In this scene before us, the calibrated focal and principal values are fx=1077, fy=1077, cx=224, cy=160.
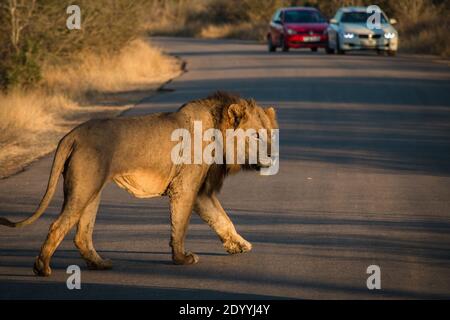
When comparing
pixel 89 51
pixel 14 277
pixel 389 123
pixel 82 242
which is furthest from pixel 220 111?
pixel 89 51

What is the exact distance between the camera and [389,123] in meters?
20.0

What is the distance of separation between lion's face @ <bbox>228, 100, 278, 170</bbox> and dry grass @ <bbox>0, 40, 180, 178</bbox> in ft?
22.8

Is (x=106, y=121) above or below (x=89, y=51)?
above

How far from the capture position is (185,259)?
9.17m

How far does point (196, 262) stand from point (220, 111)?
1.35m

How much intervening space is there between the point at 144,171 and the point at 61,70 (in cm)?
2170

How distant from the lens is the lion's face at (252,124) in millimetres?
9312

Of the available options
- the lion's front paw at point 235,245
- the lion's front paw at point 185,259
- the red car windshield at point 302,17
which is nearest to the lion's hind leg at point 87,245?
the lion's front paw at point 185,259

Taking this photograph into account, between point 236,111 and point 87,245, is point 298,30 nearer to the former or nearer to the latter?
point 236,111

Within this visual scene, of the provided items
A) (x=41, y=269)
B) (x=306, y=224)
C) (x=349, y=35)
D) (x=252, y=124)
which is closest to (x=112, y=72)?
(x=349, y=35)

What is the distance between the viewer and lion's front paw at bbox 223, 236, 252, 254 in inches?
378

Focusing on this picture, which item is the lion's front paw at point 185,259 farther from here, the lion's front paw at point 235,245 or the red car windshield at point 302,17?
the red car windshield at point 302,17

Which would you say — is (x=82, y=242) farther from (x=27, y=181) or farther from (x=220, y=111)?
(x=27, y=181)

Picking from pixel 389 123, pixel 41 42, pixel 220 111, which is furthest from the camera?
pixel 41 42
